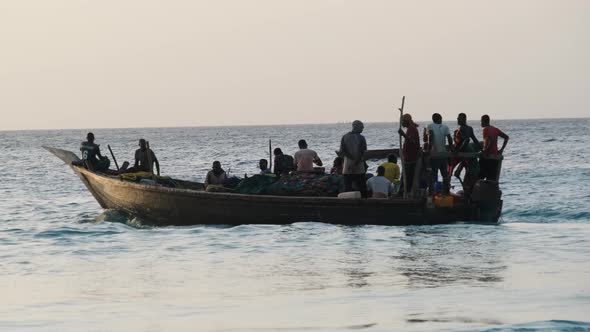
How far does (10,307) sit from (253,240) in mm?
5904

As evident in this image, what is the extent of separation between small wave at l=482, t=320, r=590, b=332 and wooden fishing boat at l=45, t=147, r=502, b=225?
7881mm

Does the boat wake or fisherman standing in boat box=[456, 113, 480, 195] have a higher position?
fisherman standing in boat box=[456, 113, 480, 195]

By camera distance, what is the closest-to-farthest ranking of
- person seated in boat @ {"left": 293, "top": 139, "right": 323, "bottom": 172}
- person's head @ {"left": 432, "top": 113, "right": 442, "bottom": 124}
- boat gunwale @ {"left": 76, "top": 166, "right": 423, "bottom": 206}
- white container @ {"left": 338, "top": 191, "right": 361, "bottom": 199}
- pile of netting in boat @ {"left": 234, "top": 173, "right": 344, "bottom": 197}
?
1. boat gunwale @ {"left": 76, "top": 166, "right": 423, "bottom": 206}
2. white container @ {"left": 338, "top": 191, "right": 361, "bottom": 199}
3. person's head @ {"left": 432, "top": 113, "right": 442, "bottom": 124}
4. pile of netting in boat @ {"left": 234, "top": 173, "right": 344, "bottom": 197}
5. person seated in boat @ {"left": 293, "top": 139, "right": 323, "bottom": 172}

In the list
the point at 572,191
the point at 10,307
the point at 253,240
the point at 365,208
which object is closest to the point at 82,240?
the point at 253,240

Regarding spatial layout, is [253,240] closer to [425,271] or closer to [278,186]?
[278,186]

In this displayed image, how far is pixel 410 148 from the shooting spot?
16938mm

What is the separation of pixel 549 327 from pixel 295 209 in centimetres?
884

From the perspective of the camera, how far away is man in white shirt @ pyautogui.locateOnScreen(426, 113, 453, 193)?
17.1m

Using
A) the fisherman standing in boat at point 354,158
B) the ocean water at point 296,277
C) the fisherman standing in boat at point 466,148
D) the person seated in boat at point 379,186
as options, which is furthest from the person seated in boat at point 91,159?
the fisherman standing in boat at point 466,148

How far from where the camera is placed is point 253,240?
15.9 meters

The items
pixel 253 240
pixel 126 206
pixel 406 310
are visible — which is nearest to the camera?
pixel 406 310

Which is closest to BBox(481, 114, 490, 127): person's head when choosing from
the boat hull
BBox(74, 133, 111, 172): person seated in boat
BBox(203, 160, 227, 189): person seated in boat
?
the boat hull

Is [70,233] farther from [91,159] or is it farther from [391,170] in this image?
[391,170]

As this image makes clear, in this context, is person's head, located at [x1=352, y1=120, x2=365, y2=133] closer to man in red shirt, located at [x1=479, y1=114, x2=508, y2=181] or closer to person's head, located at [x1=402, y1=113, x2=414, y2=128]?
person's head, located at [x1=402, y1=113, x2=414, y2=128]
